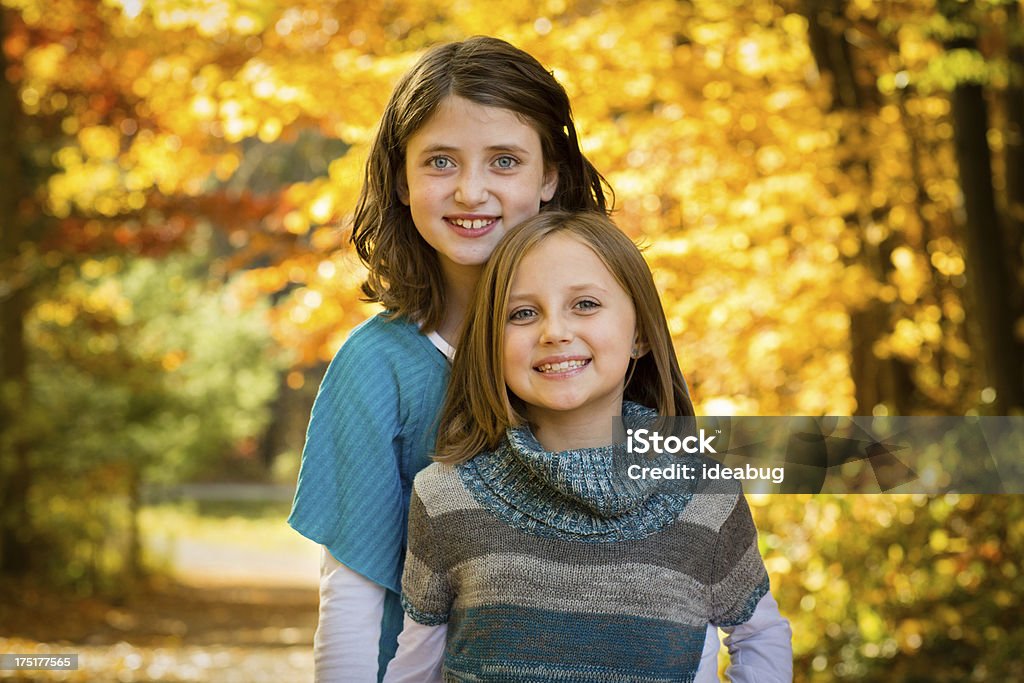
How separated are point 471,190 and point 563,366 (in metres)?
0.36

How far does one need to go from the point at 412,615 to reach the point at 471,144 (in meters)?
0.80

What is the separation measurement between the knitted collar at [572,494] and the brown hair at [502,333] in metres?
0.05

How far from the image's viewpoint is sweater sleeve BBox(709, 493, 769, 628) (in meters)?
1.95

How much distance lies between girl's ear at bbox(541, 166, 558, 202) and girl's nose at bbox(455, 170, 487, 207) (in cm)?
18

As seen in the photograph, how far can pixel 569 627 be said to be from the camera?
1869 mm

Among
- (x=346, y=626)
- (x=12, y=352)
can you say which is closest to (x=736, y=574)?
(x=346, y=626)

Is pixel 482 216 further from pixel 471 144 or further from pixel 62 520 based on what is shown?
pixel 62 520

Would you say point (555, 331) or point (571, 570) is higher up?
point (555, 331)

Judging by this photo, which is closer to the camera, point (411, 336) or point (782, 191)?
point (411, 336)

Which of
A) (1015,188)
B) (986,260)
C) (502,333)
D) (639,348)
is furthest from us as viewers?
(1015,188)

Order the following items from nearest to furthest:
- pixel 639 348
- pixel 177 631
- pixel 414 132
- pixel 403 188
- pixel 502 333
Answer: pixel 502 333, pixel 639 348, pixel 414 132, pixel 403 188, pixel 177 631

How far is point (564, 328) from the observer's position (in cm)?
193

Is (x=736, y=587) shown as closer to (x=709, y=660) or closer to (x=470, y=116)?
(x=709, y=660)

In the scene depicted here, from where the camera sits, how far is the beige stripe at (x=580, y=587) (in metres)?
1.87
